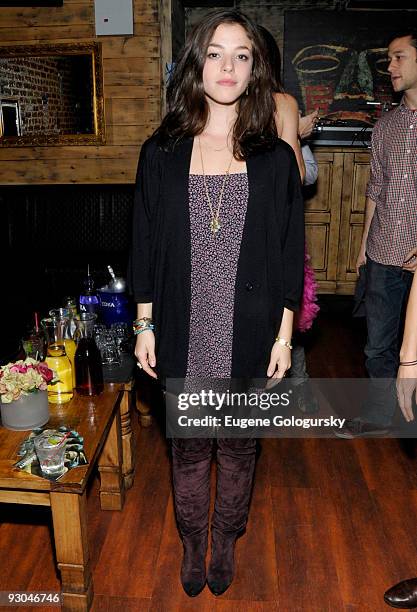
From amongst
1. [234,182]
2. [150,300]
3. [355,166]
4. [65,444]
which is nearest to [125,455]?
[65,444]

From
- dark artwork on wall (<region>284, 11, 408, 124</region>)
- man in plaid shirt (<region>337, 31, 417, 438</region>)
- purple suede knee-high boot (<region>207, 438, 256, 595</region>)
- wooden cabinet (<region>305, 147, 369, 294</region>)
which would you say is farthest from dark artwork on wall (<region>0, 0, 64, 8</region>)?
purple suede knee-high boot (<region>207, 438, 256, 595</region>)

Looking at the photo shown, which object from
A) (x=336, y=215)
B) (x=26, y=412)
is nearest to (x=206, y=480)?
(x=26, y=412)

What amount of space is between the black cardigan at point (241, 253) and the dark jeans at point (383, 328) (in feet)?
3.58

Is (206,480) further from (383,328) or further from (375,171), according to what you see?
(375,171)

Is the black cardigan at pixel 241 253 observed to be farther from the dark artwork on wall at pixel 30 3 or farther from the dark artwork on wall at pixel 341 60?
the dark artwork on wall at pixel 341 60

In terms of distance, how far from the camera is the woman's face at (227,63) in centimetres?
157

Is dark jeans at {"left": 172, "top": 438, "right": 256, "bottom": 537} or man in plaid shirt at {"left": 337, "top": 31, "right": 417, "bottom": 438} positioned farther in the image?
man in plaid shirt at {"left": 337, "top": 31, "right": 417, "bottom": 438}

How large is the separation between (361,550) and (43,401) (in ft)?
4.08

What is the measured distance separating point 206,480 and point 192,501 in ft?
0.26

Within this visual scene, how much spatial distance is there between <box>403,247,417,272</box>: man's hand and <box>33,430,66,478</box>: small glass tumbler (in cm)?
163

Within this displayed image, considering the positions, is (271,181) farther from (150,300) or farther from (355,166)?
(355,166)

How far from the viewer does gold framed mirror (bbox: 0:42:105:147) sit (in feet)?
15.9

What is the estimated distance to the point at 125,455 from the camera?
247 cm

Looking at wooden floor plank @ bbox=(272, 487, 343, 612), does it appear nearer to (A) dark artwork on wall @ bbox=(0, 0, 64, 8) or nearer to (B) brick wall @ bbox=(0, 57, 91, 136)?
(B) brick wall @ bbox=(0, 57, 91, 136)
